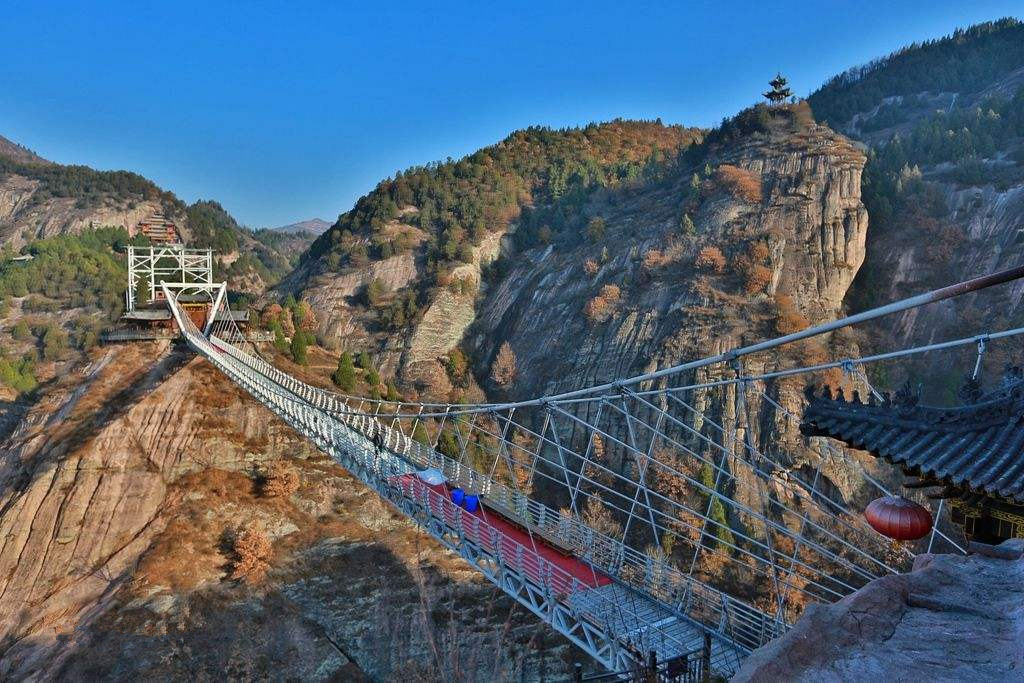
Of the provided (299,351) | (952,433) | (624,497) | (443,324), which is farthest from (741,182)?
(952,433)

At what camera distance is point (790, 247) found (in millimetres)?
25406

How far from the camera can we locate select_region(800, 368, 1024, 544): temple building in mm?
4699

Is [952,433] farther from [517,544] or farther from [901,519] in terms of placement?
[517,544]

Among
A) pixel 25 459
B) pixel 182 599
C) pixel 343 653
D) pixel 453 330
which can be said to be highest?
pixel 453 330

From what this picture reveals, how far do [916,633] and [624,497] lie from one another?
199 inches

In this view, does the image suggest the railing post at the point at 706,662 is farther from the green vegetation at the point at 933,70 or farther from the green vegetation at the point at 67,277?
the green vegetation at the point at 933,70

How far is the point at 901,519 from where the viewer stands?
222 inches

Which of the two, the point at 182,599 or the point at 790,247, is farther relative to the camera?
the point at 790,247

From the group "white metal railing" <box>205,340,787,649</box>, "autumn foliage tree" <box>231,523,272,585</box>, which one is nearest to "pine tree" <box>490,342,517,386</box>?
"white metal railing" <box>205,340,787,649</box>

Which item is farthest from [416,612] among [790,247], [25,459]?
[790,247]

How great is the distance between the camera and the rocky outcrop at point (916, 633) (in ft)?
11.2

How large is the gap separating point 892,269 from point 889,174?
21.5ft

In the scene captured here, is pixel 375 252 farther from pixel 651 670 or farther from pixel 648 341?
pixel 651 670

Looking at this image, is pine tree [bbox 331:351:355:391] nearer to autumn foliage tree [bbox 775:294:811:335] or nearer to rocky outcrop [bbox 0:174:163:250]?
autumn foliage tree [bbox 775:294:811:335]
